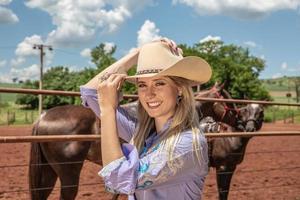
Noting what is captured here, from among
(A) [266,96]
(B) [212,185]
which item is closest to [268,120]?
(A) [266,96]

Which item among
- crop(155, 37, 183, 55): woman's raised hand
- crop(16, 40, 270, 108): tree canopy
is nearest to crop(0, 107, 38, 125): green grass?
crop(16, 40, 270, 108): tree canopy

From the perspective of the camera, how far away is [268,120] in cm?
3931

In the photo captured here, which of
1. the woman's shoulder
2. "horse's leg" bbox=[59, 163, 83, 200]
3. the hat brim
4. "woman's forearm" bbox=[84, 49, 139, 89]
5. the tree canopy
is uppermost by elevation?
the tree canopy

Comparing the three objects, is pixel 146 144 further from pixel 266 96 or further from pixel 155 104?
pixel 266 96

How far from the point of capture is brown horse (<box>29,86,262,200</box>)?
11.9 feet

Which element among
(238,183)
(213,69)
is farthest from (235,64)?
(238,183)

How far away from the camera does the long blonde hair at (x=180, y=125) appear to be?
140 cm

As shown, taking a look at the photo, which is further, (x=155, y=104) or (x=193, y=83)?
(x=193, y=83)

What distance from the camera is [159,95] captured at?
57.5 inches

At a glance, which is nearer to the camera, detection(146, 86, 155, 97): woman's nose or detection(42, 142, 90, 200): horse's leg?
detection(146, 86, 155, 97): woman's nose

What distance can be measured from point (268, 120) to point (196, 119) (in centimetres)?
3940

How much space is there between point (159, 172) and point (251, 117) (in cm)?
440

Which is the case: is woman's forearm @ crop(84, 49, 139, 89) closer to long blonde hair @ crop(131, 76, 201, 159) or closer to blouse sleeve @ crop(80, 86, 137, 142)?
blouse sleeve @ crop(80, 86, 137, 142)

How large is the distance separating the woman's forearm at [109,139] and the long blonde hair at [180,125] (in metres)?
0.18
